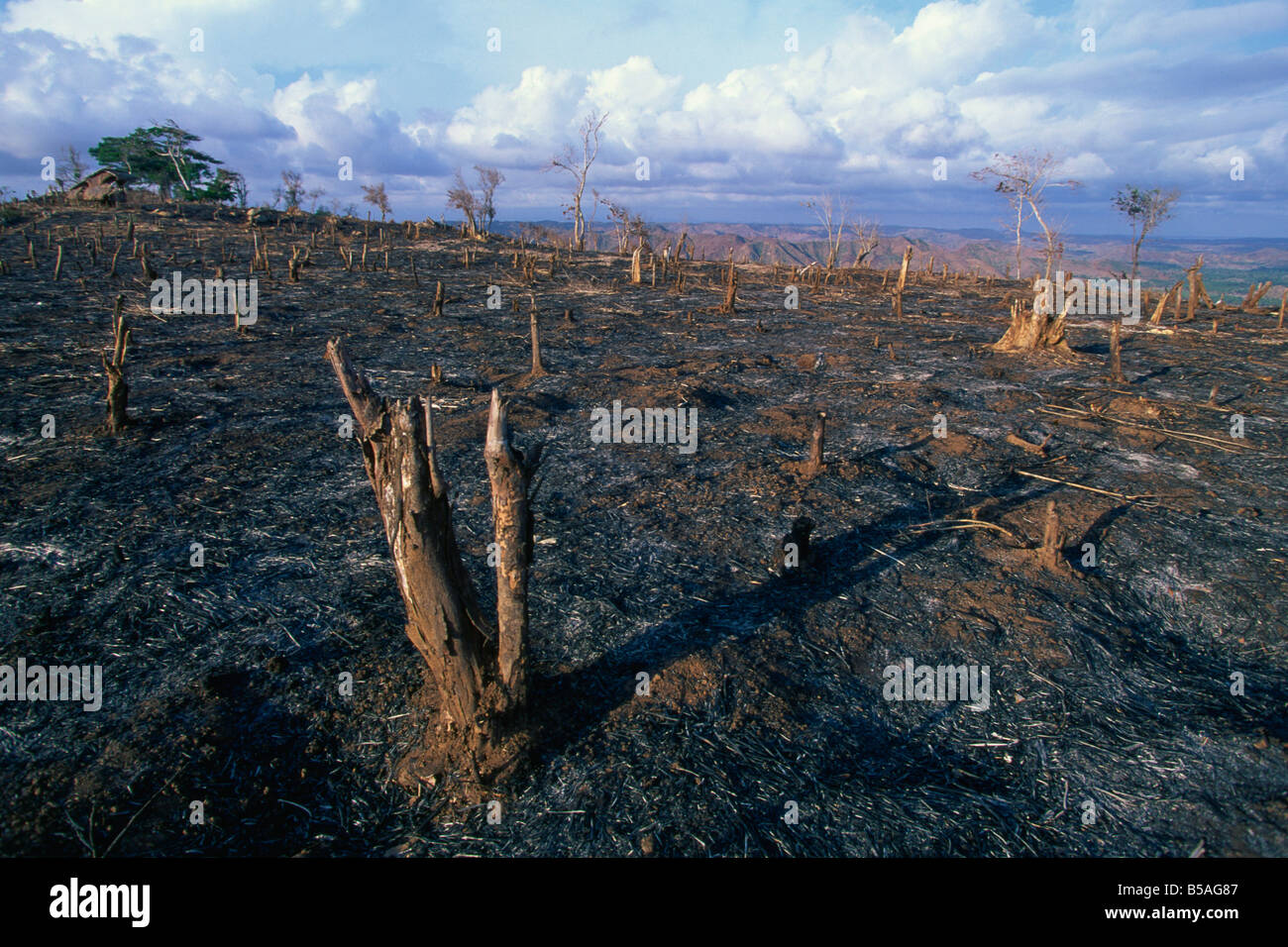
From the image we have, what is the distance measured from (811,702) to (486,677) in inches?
81.8

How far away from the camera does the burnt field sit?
3383 millimetres

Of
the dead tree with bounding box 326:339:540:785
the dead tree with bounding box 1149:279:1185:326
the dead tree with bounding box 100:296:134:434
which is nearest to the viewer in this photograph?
the dead tree with bounding box 326:339:540:785

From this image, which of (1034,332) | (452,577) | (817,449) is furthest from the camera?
(1034,332)

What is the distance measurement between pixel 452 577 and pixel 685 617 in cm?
210

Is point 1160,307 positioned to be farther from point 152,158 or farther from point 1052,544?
point 152,158

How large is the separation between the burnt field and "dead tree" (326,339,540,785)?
27 centimetres

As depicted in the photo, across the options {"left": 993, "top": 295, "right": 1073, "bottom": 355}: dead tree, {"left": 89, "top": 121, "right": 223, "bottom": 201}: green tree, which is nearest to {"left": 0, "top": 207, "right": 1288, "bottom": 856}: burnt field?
{"left": 993, "top": 295, "right": 1073, "bottom": 355}: dead tree

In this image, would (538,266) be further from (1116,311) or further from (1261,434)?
(1261,434)

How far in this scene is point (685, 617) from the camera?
497cm

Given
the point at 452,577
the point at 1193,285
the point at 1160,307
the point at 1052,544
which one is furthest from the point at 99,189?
the point at 1193,285

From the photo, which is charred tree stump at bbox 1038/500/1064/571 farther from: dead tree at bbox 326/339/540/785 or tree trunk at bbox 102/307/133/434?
tree trunk at bbox 102/307/133/434
